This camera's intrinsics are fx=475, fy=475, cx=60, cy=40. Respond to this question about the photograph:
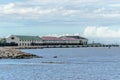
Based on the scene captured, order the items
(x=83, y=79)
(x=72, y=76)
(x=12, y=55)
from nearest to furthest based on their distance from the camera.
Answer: (x=83, y=79) < (x=72, y=76) < (x=12, y=55)

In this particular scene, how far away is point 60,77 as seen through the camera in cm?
5522

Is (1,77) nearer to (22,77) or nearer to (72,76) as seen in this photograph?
(22,77)

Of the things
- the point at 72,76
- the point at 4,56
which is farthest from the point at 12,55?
the point at 72,76

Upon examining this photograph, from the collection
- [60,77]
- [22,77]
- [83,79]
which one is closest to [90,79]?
[83,79]

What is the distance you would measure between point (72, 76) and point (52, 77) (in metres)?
2.64

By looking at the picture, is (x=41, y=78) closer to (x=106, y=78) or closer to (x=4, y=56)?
(x=106, y=78)

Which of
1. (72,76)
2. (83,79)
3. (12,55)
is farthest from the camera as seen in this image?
(12,55)

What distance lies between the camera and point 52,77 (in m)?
55.2

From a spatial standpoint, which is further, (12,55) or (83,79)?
(12,55)

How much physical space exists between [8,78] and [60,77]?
6.14 m

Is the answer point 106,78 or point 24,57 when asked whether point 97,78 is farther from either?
point 24,57

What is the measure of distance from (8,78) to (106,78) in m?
11.0

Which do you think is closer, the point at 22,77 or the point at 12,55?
the point at 22,77

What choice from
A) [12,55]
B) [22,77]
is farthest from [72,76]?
[12,55]
